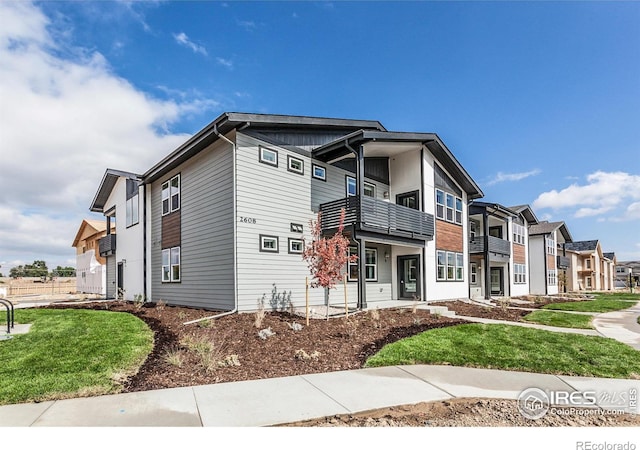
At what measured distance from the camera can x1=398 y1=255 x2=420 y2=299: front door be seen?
58.2 ft

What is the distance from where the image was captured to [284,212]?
44.8 ft

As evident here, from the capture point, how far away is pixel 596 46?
36.3 feet

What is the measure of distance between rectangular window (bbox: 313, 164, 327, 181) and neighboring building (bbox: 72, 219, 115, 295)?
22.5m

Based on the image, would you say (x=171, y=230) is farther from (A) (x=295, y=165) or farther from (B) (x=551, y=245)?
(B) (x=551, y=245)

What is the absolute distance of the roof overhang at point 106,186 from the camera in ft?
65.8

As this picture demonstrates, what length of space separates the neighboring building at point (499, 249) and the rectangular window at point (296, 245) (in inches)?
545

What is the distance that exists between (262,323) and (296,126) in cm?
772

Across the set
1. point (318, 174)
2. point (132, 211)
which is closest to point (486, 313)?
point (318, 174)

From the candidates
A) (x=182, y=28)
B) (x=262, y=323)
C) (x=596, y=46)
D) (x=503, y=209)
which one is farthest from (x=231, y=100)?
(x=503, y=209)

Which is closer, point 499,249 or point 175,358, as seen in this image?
point 175,358

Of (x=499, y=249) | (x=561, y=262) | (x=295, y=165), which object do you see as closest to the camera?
(x=295, y=165)

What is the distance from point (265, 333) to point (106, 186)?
731 inches
